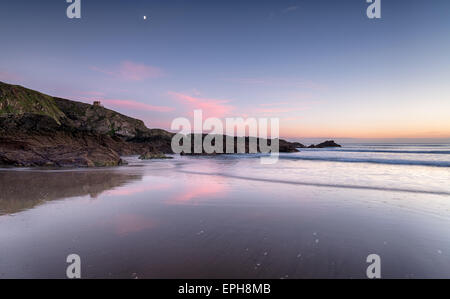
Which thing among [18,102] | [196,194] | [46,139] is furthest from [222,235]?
[18,102]

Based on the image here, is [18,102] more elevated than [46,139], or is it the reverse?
[18,102]

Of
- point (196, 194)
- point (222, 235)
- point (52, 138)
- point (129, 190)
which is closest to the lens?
point (222, 235)

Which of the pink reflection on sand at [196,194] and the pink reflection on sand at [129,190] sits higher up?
the pink reflection on sand at [129,190]

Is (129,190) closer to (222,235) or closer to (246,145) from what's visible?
(222,235)

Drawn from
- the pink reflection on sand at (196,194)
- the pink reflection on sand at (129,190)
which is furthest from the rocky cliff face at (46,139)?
the pink reflection on sand at (196,194)

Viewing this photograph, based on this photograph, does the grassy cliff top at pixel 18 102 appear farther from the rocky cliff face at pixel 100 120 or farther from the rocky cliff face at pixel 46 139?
the rocky cliff face at pixel 100 120

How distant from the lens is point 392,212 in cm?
608

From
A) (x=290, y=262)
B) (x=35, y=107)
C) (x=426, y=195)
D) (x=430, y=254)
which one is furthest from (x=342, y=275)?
(x=35, y=107)

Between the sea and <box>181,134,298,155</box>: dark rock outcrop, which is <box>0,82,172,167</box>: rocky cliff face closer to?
<box>181,134,298,155</box>: dark rock outcrop

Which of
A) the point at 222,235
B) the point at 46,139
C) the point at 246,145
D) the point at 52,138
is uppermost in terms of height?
the point at 52,138

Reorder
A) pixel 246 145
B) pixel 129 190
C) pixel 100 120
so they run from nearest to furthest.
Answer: pixel 129 190
pixel 246 145
pixel 100 120

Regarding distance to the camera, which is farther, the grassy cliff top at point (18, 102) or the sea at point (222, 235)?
the grassy cliff top at point (18, 102)

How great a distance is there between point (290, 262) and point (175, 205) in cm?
425

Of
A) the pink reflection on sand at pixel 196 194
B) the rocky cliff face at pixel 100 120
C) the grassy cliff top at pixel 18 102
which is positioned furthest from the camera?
the rocky cliff face at pixel 100 120
